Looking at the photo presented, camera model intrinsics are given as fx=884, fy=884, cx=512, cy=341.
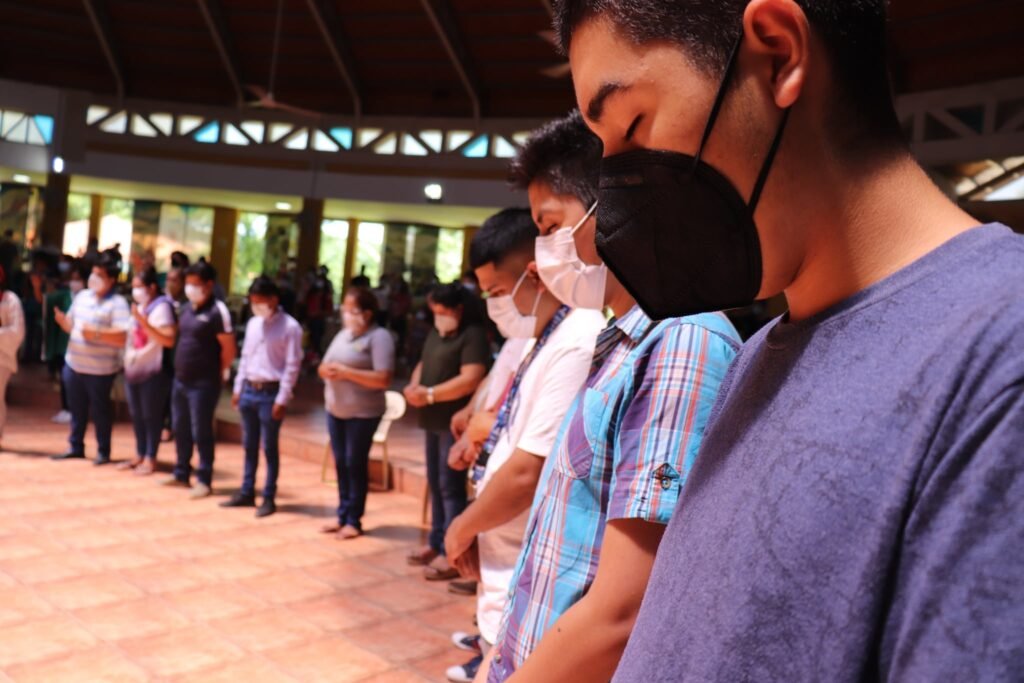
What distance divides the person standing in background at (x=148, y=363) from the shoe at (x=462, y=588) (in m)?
3.21

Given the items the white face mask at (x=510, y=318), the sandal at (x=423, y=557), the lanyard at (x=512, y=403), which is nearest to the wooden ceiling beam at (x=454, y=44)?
the sandal at (x=423, y=557)

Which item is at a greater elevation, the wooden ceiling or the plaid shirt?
the wooden ceiling

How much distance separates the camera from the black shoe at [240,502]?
6.26 m

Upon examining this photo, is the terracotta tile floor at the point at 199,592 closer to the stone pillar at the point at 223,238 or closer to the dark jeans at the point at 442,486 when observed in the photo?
the dark jeans at the point at 442,486

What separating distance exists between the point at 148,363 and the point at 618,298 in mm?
6141

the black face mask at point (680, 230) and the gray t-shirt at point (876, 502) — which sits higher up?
the black face mask at point (680, 230)

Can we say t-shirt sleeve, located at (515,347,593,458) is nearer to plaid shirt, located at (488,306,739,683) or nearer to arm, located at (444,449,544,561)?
arm, located at (444,449,544,561)

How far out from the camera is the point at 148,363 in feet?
22.7

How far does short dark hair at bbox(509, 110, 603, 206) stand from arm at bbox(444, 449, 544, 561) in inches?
22.1

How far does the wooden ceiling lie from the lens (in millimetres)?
15102

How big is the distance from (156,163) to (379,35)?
208 inches

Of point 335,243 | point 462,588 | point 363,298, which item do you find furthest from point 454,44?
point 462,588

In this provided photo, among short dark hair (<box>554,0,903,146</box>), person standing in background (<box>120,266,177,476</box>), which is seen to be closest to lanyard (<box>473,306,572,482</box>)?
short dark hair (<box>554,0,903,146</box>)

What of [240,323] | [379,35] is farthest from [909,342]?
[379,35]
